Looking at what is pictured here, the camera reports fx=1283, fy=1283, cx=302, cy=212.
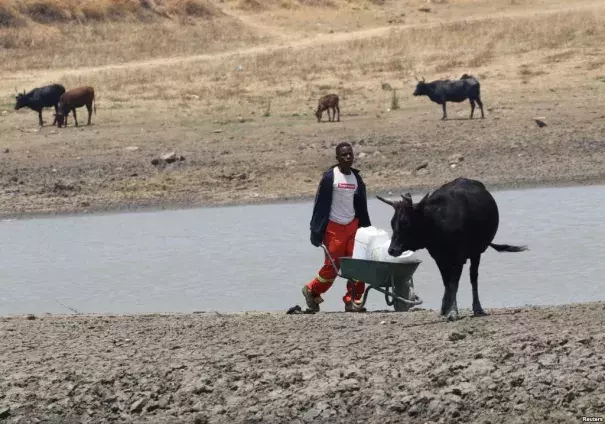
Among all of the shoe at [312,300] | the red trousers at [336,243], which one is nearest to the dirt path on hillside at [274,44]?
the shoe at [312,300]

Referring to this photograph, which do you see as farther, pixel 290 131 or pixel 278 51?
pixel 278 51

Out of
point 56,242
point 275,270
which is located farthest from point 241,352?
point 56,242

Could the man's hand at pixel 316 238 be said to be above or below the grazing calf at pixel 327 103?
below

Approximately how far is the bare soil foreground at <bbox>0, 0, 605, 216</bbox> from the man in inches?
322

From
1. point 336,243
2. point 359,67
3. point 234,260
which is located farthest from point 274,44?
point 336,243

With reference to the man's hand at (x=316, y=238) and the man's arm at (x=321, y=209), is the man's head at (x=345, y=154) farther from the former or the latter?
the man's hand at (x=316, y=238)

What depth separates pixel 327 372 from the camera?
7.28 meters

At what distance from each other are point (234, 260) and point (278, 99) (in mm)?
13615

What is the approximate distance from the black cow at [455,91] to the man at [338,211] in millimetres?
13541

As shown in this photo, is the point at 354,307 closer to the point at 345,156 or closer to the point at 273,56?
the point at 345,156

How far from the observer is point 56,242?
15156 millimetres

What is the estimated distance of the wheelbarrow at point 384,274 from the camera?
29.0 ft

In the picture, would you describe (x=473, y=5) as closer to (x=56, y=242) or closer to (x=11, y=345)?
(x=56, y=242)

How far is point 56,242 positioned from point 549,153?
759 centimetres
